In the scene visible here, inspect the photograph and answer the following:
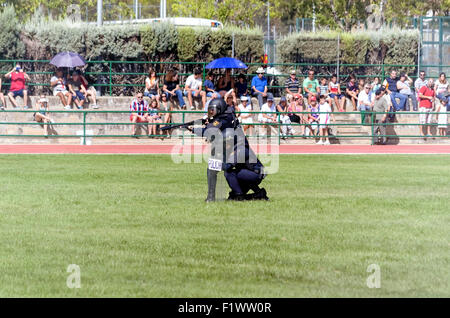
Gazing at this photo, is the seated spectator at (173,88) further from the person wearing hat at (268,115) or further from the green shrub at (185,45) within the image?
the green shrub at (185,45)

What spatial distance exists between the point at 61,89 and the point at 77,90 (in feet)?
1.88

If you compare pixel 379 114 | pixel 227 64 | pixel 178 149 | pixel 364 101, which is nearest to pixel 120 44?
pixel 227 64

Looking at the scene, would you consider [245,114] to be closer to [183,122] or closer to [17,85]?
[183,122]

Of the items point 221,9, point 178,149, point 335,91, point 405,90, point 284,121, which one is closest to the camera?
point 178,149

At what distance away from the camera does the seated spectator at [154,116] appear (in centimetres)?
2589

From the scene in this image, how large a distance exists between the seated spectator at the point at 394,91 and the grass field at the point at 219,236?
11.8m

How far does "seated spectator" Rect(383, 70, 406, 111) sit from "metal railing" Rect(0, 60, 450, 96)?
263cm

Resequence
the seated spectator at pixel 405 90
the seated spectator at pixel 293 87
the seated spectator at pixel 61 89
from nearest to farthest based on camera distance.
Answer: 1. the seated spectator at pixel 61 89
2. the seated spectator at pixel 293 87
3. the seated spectator at pixel 405 90

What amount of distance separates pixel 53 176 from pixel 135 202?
4377 millimetres

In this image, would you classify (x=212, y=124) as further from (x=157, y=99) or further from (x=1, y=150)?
(x=157, y=99)

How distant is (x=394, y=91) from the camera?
1147 inches

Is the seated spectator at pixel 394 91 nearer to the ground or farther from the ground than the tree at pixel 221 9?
nearer to the ground

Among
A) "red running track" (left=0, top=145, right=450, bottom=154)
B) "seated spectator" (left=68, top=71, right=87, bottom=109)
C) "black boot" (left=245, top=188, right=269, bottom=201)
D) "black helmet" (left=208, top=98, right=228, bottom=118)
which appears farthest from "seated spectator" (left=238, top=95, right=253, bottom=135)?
"black helmet" (left=208, top=98, right=228, bottom=118)

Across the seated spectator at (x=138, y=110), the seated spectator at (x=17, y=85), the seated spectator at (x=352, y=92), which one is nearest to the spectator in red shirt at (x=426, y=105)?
the seated spectator at (x=352, y=92)
